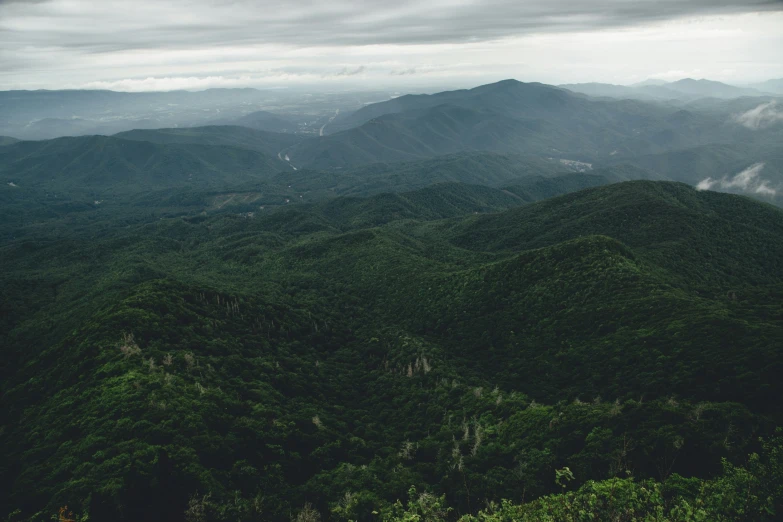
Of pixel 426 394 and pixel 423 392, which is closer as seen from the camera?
pixel 426 394

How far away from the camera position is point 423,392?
54.3 metres

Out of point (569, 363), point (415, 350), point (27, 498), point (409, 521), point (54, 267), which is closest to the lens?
point (409, 521)

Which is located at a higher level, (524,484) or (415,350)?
(524,484)

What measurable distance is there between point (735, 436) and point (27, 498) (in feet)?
164

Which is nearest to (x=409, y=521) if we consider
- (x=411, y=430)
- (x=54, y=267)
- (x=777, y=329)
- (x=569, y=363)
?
(x=411, y=430)

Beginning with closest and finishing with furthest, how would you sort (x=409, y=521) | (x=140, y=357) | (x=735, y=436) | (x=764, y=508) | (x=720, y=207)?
1. (x=764, y=508)
2. (x=409, y=521)
3. (x=735, y=436)
4. (x=140, y=357)
5. (x=720, y=207)

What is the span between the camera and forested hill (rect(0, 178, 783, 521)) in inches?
1088

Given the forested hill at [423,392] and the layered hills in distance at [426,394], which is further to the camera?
the forested hill at [423,392]

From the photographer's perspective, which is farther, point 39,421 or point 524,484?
point 39,421

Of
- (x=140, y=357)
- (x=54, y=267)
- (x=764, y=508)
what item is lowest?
(x=54, y=267)

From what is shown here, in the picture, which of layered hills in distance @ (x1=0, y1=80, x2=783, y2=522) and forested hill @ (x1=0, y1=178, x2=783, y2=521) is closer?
layered hills in distance @ (x1=0, y1=80, x2=783, y2=522)

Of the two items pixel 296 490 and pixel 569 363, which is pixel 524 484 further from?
pixel 569 363

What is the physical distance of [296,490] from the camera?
34.1 metres

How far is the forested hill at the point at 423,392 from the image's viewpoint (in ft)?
90.7
